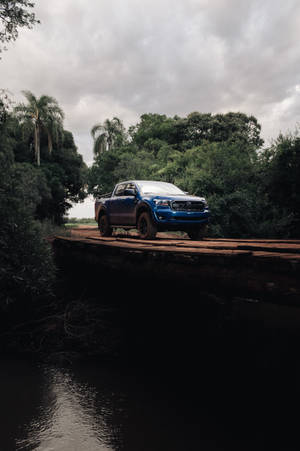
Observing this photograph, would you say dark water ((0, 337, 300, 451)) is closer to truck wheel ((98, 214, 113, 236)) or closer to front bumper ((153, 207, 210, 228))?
front bumper ((153, 207, 210, 228))

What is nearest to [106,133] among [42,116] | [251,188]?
[42,116]

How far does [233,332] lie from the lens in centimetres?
533

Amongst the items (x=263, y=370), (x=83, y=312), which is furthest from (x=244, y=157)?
(x=263, y=370)

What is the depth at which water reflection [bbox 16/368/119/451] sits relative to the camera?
3.75m

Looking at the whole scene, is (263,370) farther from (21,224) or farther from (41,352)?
(21,224)

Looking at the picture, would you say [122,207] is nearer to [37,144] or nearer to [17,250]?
[17,250]

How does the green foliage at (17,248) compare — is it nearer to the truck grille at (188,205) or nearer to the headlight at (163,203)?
the headlight at (163,203)

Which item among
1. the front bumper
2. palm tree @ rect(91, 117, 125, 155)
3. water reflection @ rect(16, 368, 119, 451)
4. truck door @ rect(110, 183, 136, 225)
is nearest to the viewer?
water reflection @ rect(16, 368, 119, 451)

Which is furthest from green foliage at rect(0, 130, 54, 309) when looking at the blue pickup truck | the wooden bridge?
the blue pickup truck

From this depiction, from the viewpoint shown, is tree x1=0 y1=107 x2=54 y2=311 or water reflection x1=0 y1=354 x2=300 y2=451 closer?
water reflection x1=0 y1=354 x2=300 y2=451

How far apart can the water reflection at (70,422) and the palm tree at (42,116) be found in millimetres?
Result: 27974

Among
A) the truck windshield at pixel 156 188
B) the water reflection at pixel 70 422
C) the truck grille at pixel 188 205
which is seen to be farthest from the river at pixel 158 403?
the truck windshield at pixel 156 188

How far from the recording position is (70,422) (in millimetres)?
4188

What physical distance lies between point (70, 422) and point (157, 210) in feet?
15.3
